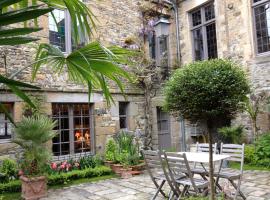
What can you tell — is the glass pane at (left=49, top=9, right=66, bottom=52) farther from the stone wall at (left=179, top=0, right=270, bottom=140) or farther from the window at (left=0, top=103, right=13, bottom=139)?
the stone wall at (left=179, top=0, right=270, bottom=140)

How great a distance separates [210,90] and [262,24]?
5.88 meters

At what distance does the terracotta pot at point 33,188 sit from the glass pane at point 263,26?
6.74 m

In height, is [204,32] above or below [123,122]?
above

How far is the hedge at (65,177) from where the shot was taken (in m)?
5.89

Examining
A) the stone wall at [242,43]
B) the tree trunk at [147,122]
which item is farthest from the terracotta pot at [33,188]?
the stone wall at [242,43]

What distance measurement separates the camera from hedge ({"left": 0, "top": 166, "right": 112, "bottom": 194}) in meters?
5.89

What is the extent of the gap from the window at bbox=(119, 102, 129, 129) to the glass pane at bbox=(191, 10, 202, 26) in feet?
12.6

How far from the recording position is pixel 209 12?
9.65 metres

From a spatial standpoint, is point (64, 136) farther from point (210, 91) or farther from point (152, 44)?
point (210, 91)

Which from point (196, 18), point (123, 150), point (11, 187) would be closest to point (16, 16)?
point (11, 187)

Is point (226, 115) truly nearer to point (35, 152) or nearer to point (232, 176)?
point (232, 176)

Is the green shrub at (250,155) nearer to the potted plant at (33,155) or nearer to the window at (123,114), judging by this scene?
the window at (123,114)

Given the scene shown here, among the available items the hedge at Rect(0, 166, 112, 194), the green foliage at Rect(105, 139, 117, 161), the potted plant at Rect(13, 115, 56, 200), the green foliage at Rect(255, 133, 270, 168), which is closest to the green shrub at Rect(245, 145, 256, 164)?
the green foliage at Rect(255, 133, 270, 168)

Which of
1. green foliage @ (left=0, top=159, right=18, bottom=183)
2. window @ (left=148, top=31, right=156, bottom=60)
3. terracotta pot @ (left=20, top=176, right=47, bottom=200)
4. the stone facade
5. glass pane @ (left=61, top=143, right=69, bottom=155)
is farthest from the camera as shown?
window @ (left=148, top=31, right=156, bottom=60)
